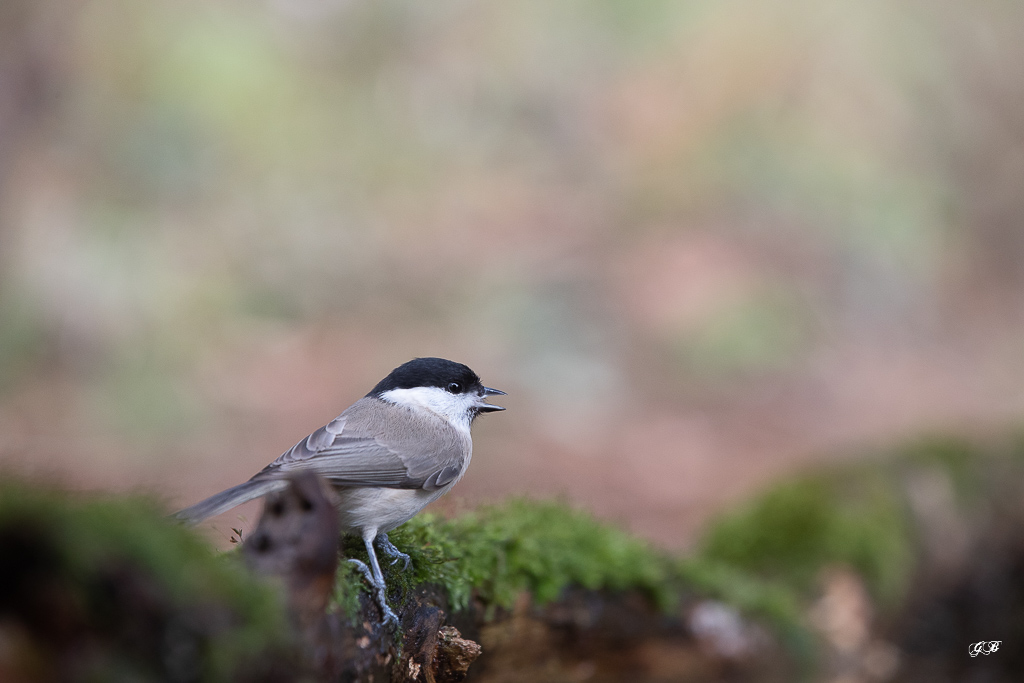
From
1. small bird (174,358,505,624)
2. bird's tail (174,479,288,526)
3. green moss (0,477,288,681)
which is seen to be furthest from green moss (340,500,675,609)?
green moss (0,477,288,681)

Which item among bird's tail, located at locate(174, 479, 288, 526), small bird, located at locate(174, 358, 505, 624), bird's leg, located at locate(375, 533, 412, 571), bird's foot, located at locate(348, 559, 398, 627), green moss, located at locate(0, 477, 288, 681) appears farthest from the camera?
bird's leg, located at locate(375, 533, 412, 571)

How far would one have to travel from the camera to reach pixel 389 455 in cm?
306

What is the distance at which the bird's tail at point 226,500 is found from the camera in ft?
6.99

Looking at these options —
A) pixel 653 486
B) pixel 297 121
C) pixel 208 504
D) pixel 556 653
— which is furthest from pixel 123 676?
pixel 297 121

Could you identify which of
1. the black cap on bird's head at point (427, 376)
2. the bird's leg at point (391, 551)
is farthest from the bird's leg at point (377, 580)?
the black cap on bird's head at point (427, 376)

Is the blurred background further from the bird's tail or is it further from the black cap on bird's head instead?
the bird's tail

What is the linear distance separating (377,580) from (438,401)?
3.78 feet

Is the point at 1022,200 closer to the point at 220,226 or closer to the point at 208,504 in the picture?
the point at 220,226

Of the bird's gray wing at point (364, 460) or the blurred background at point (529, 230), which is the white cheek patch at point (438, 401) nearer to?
the bird's gray wing at point (364, 460)

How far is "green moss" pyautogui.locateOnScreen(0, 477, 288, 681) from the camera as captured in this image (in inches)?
Answer: 57.4

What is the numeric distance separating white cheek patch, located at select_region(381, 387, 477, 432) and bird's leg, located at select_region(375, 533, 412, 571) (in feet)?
2.32

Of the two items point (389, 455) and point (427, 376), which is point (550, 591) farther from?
point (427, 376)

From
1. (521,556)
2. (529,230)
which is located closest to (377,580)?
(521,556)

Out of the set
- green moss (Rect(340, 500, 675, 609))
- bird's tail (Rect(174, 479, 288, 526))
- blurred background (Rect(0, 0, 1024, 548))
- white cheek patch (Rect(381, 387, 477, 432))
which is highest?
blurred background (Rect(0, 0, 1024, 548))
